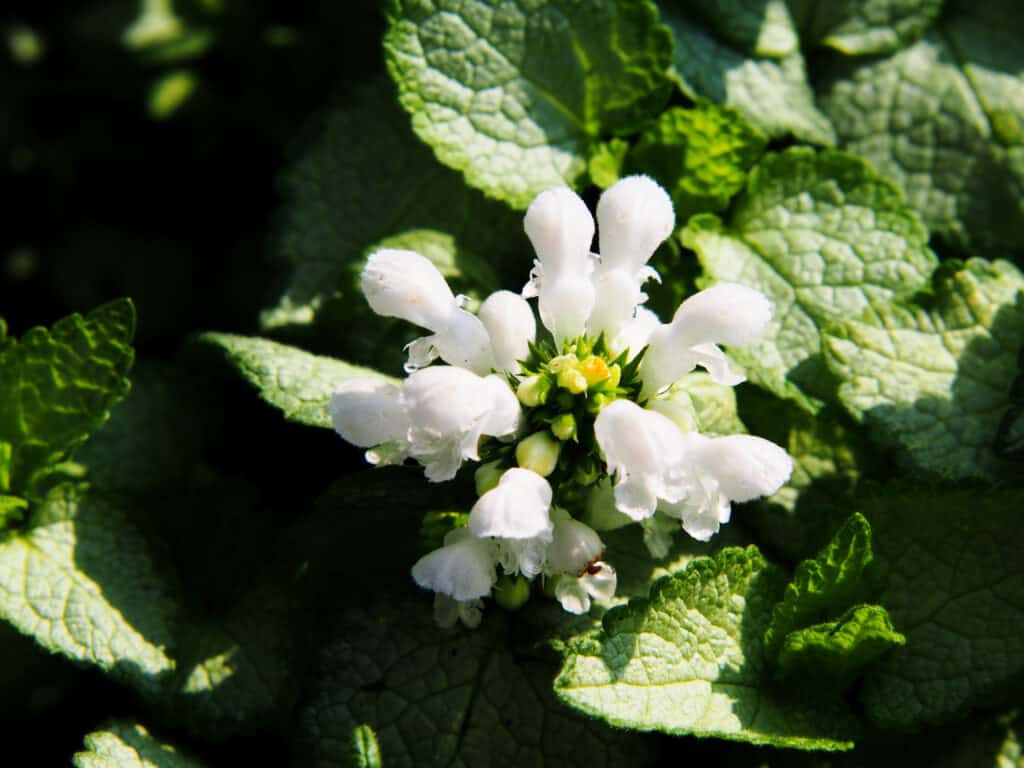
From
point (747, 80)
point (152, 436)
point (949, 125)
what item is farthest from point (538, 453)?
point (949, 125)

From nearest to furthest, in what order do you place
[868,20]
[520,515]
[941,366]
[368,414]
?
[520,515] < [368,414] < [941,366] < [868,20]

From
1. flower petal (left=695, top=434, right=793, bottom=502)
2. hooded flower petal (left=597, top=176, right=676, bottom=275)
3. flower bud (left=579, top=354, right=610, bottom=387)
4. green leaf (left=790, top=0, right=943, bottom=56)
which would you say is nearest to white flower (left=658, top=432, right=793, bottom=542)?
flower petal (left=695, top=434, right=793, bottom=502)

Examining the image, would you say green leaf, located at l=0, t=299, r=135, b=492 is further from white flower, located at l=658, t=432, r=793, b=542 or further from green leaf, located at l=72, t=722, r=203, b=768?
white flower, located at l=658, t=432, r=793, b=542

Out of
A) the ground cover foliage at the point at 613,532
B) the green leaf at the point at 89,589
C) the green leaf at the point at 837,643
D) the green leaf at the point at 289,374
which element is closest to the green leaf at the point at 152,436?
the ground cover foliage at the point at 613,532

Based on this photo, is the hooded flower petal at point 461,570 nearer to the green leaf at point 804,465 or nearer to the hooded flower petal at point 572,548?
the hooded flower petal at point 572,548

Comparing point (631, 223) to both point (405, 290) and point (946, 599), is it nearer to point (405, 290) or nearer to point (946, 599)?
point (405, 290)

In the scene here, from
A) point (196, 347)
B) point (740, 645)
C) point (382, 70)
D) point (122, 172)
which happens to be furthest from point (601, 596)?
point (122, 172)
